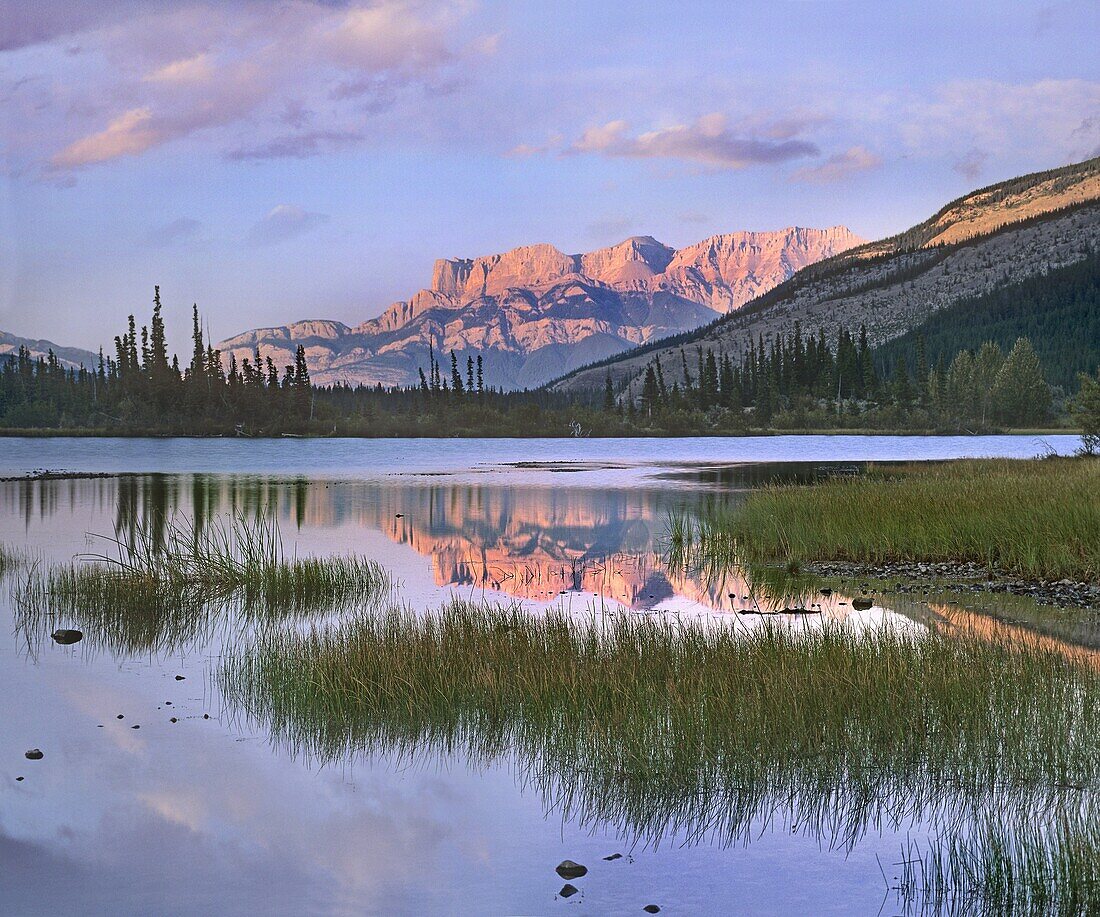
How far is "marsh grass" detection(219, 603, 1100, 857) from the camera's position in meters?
8.97

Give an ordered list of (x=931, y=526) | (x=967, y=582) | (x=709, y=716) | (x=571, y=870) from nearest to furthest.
A: 1. (x=571, y=870)
2. (x=709, y=716)
3. (x=967, y=582)
4. (x=931, y=526)

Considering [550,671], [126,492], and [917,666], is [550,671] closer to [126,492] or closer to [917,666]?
[917,666]

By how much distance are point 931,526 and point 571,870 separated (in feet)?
61.3

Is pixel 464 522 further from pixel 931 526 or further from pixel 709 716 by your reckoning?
pixel 709 716

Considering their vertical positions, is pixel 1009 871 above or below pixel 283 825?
above

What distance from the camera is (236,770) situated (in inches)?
412

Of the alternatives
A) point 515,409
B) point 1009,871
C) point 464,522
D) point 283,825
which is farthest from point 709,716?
point 515,409

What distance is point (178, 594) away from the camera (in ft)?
66.2

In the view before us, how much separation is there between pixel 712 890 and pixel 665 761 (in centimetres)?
202

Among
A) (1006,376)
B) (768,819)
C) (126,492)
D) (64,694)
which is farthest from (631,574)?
(1006,376)

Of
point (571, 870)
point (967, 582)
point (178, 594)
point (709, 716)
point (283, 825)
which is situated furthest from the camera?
point (967, 582)

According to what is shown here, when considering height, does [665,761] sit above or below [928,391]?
below

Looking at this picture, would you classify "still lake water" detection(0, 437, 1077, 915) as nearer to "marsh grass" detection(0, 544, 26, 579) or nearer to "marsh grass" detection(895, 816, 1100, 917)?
"marsh grass" detection(895, 816, 1100, 917)

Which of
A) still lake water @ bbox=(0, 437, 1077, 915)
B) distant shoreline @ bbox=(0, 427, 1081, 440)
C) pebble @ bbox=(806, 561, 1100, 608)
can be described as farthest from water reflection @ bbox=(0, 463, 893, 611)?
distant shoreline @ bbox=(0, 427, 1081, 440)
